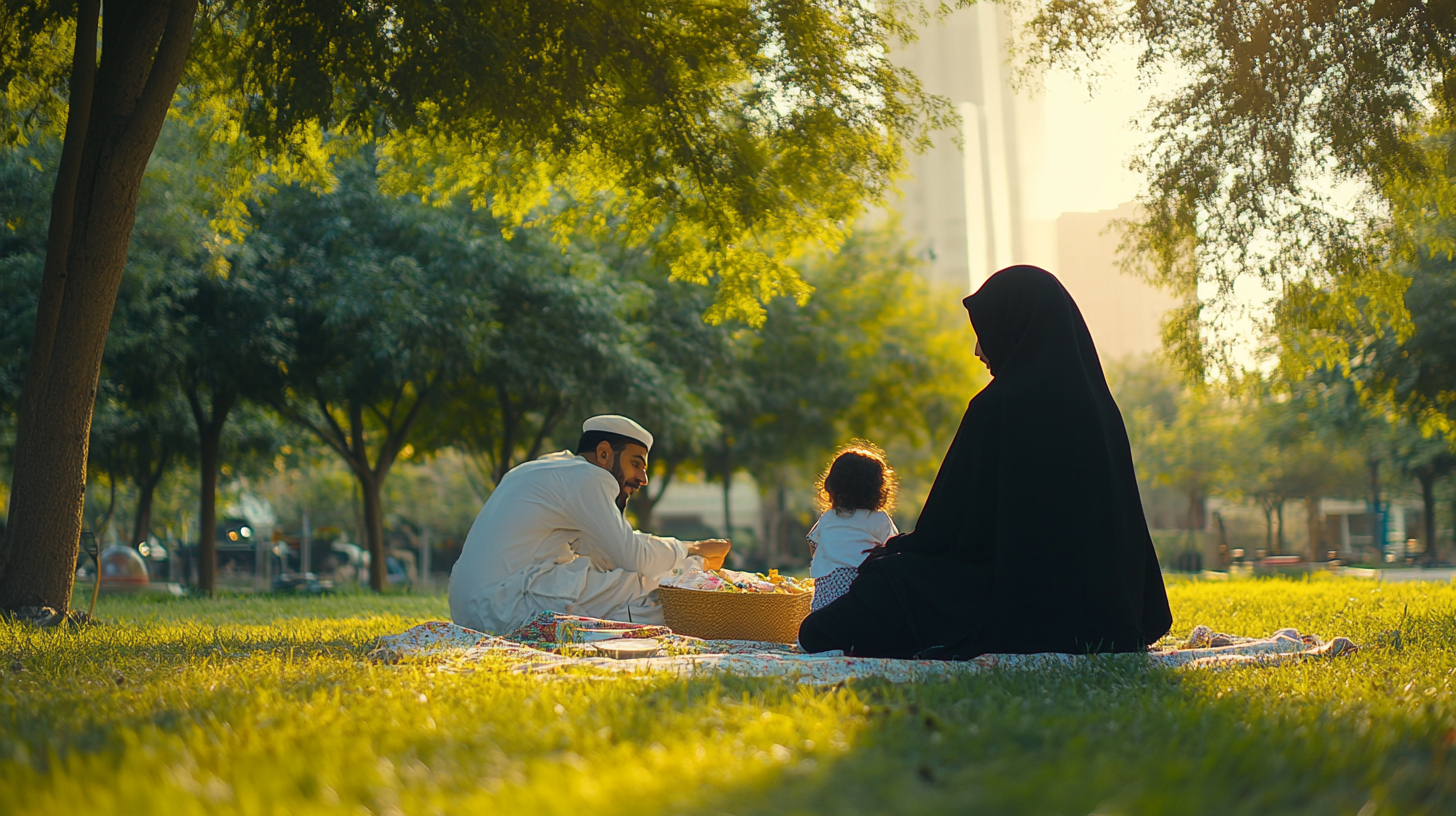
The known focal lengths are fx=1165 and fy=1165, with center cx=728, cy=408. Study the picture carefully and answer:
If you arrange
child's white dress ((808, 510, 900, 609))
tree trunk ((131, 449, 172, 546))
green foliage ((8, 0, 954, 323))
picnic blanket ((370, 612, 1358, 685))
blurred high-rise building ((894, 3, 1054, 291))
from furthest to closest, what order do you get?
blurred high-rise building ((894, 3, 1054, 291)) < tree trunk ((131, 449, 172, 546)) < green foliage ((8, 0, 954, 323)) < child's white dress ((808, 510, 900, 609)) < picnic blanket ((370, 612, 1358, 685))

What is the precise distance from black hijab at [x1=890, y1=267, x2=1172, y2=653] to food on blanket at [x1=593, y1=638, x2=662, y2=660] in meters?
1.37

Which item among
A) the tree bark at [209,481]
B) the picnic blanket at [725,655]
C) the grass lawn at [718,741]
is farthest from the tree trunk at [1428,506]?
the grass lawn at [718,741]

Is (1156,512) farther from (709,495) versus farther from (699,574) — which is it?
(699,574)

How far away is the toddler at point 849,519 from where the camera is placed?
21.4ft

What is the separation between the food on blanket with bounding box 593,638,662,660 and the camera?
5473mm

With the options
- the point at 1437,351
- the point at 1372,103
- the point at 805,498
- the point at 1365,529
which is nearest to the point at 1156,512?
the point at 1365,529

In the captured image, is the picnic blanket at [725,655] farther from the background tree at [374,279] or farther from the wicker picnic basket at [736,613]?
the background tree at [374,279]

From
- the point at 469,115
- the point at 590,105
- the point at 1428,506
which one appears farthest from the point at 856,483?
the point at 1428,506

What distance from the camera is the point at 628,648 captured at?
5555 mm

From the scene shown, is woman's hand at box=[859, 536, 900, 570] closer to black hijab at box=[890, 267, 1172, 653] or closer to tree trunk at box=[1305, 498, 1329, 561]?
black hijab at box=[890, 267, 1172, 653]

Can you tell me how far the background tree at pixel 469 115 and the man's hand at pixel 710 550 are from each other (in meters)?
3.28

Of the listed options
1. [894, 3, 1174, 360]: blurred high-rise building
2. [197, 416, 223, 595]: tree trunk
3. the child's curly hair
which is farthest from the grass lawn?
[894, 3, 1174, 360]: blurred high-rise building

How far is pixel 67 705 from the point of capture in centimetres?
397

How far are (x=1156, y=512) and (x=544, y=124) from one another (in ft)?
211
